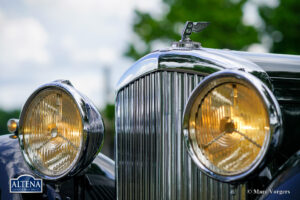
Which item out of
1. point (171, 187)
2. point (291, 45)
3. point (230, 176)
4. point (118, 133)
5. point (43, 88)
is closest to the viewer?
point (230, 176)

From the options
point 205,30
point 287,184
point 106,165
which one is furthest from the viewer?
point 205,30

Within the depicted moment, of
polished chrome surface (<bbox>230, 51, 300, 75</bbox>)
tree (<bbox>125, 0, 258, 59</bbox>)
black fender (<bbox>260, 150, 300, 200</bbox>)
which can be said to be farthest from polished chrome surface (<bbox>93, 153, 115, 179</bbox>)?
tree (<bbox>125, 0, 258, 59</bbox>)

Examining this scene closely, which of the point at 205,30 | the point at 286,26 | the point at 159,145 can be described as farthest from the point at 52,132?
the point at 286,26

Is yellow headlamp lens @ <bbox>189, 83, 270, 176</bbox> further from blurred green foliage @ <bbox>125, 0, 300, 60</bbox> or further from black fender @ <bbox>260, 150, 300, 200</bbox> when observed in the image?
blurred green foliage @ <bbox>125, 0, 300, 60</bbox>

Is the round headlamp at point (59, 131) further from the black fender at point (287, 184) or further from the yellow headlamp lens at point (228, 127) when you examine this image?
the black fender at point (287, 184)

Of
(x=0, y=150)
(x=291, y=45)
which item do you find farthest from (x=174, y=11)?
(x=0, y=150)

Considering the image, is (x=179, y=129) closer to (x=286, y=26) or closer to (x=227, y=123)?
(x=227, y=123)

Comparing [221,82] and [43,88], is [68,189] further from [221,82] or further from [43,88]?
[221,82]

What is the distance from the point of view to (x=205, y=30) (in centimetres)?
1488

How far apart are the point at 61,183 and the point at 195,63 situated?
2.72ft

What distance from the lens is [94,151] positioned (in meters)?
1.88

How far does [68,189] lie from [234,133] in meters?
1.05

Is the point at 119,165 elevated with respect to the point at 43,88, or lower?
lower

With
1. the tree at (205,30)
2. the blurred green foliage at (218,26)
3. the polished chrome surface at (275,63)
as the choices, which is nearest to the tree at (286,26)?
the blurred green foliage at (218,26)
